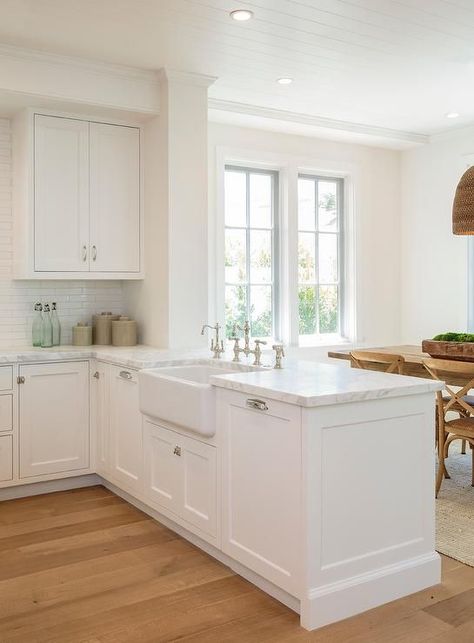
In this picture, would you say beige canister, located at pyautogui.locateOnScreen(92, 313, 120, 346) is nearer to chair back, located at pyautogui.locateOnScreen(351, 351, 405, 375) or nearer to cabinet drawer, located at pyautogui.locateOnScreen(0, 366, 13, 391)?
cabinet drawer, located at pyautogui.locateOnScreen(0, 366, 13, 391)

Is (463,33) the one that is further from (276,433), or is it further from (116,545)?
(116,545)

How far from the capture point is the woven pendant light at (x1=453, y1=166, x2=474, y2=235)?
3738 millimetres

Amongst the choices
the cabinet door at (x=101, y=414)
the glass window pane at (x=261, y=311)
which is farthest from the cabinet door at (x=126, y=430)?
the glass window pane at (x=261, y=311)

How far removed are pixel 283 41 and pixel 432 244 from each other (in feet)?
9.74

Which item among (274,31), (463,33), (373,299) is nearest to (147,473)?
(274,31)

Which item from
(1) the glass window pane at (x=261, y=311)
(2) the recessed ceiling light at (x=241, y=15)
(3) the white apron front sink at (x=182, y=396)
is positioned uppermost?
(2) the recessed ceiling light at (x=241, y=15)

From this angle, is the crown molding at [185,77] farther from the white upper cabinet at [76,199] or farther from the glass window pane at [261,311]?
the glass window pane at [261,311]

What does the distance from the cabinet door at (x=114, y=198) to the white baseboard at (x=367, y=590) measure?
2725 mm

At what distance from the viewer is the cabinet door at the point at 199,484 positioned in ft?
9.91

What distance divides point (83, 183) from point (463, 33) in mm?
2459

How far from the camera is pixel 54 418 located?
165 inches

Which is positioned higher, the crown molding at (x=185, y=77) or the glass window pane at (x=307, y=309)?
the crown molding at (x=185, y=77)

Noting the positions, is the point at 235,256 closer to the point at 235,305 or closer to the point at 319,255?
the point at 235,305

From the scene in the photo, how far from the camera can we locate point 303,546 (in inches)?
96.4
